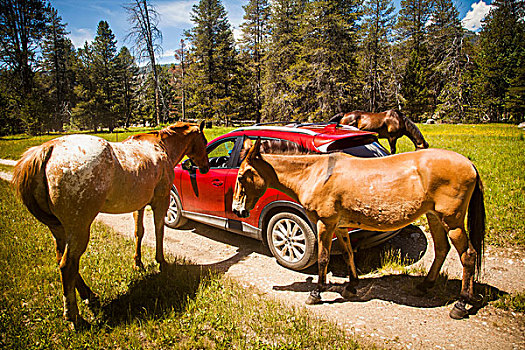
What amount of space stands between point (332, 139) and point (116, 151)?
2931 millimetres

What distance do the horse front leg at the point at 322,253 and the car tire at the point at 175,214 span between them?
3556 mm

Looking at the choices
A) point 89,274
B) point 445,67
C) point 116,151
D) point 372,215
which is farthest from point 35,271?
point 445,67

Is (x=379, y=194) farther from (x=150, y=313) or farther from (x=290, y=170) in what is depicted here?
(x=150, y=313)

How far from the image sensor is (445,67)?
3094cm

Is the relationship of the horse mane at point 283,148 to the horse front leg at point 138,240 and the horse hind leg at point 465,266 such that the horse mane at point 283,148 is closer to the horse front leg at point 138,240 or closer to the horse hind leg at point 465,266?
the horse hind leg at point 465,266

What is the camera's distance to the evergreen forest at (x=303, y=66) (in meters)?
24.1

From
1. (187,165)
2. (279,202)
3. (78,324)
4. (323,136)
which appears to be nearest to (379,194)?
(323,136)

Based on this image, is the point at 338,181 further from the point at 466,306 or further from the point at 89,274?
the point at 89,274

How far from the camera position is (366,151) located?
13.7 feet

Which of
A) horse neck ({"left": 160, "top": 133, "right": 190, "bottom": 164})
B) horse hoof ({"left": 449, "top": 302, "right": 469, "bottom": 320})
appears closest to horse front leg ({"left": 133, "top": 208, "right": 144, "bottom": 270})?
horse neck ({"left": 160, "top": 133, "right": 190, "bottom": 164})

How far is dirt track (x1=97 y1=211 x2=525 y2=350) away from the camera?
9.14 feet

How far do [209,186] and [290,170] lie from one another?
2105 millimetres

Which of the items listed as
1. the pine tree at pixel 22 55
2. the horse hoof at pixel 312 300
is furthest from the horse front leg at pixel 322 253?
the pine tree at pixel 22 55

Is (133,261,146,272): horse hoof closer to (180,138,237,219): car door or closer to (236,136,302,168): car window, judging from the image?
(180,138,237,219): car door
